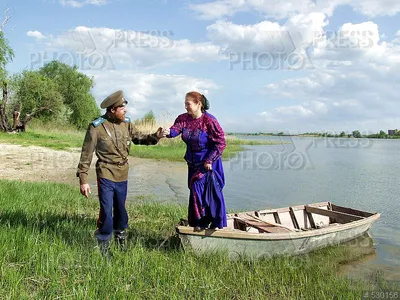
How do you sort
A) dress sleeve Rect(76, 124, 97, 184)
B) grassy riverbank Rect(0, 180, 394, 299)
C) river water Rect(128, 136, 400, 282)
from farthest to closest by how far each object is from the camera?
river water Rect(128, 136, 400, 282) < dress sleeve Rect(76, 124, 97, 184) < grassy riverbank Rect(0, 180, 394, 299)

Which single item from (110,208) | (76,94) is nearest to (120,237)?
(110,208)

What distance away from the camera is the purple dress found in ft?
16.6

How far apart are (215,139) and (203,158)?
316 mm

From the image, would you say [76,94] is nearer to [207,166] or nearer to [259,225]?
[259,225]

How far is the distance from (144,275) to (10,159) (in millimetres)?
14650

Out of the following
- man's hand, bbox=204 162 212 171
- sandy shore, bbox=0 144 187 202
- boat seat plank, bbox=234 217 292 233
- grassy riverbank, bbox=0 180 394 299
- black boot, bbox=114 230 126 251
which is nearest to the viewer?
grassy riverbank, bbox=0 180 394 299

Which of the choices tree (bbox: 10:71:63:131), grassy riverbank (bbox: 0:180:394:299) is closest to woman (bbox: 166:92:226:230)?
grassy riverbank (bbox: 0:180:394:299)

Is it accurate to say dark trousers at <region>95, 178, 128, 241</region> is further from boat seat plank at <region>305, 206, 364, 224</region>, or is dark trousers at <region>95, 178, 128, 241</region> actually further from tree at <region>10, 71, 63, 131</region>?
tree at <region>10, 71, 63, 131</region>

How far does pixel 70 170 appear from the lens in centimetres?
1600

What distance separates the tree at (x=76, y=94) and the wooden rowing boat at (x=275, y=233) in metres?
42.5

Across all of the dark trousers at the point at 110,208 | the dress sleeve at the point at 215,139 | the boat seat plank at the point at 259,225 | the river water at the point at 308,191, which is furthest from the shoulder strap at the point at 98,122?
the river water at the point at 308,191

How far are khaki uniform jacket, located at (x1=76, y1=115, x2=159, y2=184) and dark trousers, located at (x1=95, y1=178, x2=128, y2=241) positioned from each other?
0.29 feet

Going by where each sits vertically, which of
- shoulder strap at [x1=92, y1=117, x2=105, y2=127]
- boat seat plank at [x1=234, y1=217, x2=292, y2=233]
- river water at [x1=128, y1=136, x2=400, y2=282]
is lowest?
river water at [x1=128, y1=136, x2=400, y2=282]

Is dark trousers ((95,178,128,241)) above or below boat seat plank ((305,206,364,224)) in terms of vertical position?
above
